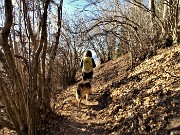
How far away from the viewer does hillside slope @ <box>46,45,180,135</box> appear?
22.8ft

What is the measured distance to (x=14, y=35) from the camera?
8.15 meters

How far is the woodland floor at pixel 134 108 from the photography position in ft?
22.7

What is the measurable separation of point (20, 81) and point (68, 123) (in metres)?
2.28

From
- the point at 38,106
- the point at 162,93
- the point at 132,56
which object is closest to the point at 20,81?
the point at 38,106

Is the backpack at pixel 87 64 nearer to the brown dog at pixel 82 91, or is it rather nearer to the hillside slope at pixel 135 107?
the hillside slope at pixel 135 107

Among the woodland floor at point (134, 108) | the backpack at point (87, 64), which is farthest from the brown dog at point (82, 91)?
the backpack at point (87, 64)

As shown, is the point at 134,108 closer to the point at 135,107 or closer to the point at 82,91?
the point at 135,107

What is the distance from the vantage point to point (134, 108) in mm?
8117

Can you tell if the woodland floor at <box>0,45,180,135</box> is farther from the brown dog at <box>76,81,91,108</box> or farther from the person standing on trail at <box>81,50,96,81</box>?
the person standing on trail at <box>81,50,96,81</box>

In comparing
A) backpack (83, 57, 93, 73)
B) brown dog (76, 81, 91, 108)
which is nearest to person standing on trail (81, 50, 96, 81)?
backpack (83, 57, 93, 73)

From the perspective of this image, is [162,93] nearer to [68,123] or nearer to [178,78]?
[178,78]

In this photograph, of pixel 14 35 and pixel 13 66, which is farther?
pixel 14 35

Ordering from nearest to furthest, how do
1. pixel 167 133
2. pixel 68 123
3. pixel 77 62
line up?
pixel 167 133
pixel 68 123
pixel 77 62

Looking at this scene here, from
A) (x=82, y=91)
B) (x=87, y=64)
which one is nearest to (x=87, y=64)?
(x=87, y=64)
